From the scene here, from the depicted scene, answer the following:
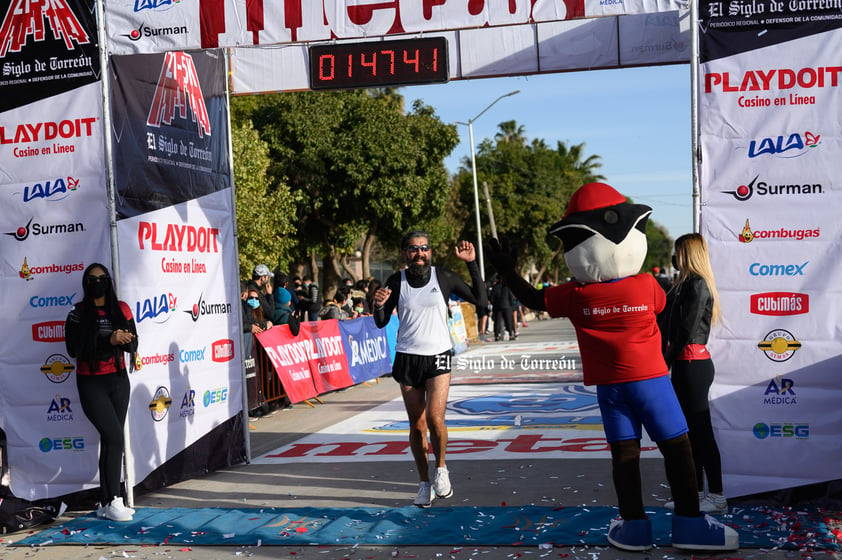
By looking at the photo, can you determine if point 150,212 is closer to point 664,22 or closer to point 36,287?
point 36,287

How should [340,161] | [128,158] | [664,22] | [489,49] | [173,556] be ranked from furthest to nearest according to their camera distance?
[340,161] < [489,49] < [664,22] < [128,158] < [173,556]

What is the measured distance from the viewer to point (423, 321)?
7188 mm

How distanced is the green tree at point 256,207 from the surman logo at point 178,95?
18.3 metres

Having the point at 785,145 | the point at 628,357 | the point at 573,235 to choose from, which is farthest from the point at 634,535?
the point at 785,145

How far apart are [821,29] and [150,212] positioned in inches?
222

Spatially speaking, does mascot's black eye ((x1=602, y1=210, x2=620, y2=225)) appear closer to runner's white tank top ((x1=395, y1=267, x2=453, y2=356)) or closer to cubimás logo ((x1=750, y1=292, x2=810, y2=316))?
cubimás logo ((x1=750, y1=292, x2=810, y2=316))

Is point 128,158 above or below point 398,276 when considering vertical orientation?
above

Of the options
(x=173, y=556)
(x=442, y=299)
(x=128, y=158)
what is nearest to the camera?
(x=173, y=556)

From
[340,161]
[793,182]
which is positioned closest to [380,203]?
[340,161]

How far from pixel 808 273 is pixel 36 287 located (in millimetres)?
6092

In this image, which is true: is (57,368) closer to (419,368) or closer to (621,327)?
(419,368)

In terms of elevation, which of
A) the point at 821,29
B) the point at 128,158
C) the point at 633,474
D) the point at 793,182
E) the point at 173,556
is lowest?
the point at 173,556

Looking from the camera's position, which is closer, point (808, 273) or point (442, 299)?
point (808, 273)

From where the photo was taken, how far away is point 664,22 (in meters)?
8.33
